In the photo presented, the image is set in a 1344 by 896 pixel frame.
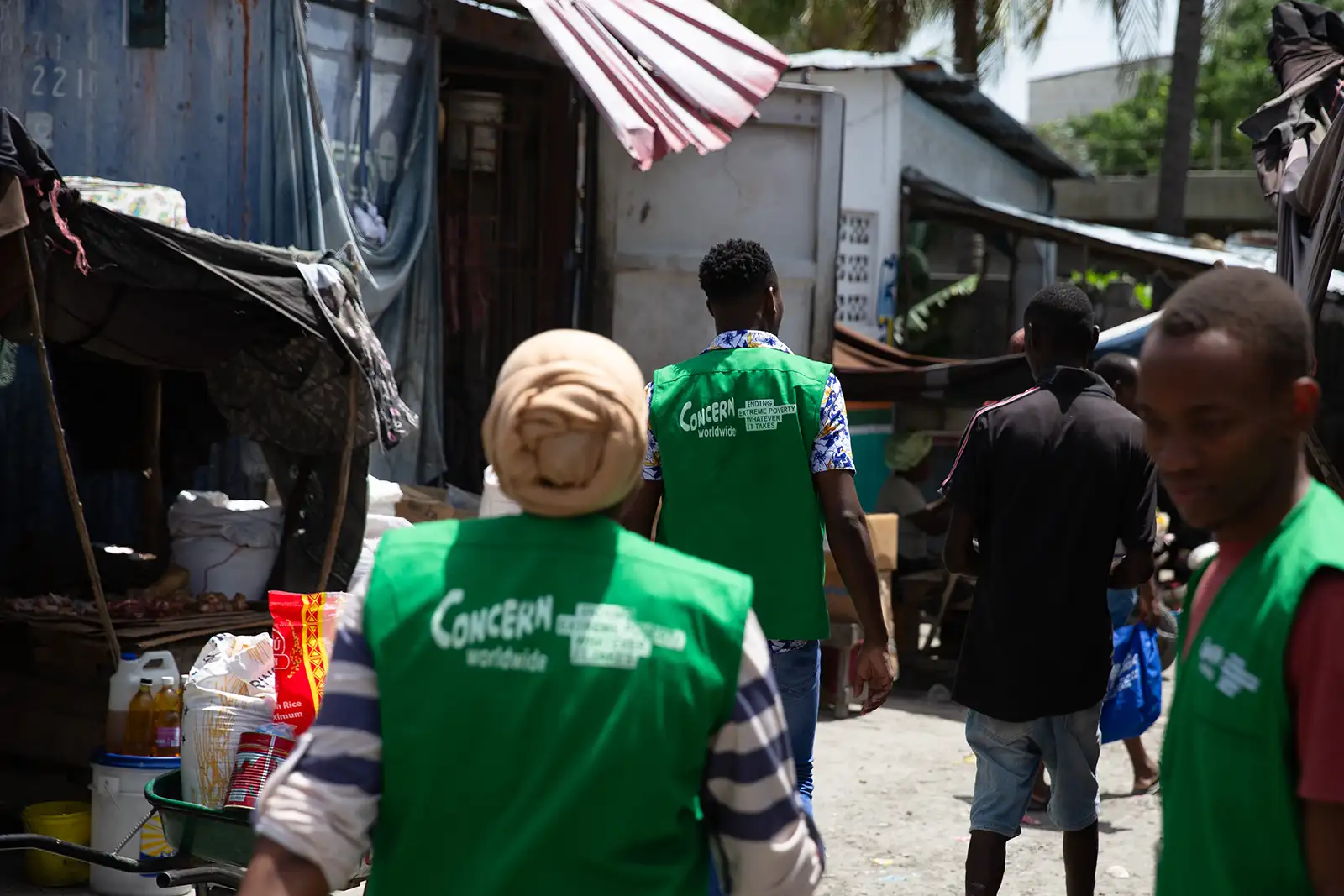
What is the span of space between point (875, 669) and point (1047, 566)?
565 millimetres

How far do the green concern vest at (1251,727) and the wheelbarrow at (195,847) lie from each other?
7.34 feet

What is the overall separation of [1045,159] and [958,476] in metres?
16.3

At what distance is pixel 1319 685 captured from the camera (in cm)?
175

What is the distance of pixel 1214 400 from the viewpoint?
192 cm

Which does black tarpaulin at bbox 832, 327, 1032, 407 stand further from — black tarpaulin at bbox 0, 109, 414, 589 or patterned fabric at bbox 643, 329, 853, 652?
patterned fabric at bbox 643, 329, 853, 652

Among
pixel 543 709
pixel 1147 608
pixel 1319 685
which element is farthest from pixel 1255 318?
pixel 1147 608

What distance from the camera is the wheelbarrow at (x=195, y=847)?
144 inches

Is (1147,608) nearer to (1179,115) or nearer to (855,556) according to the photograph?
(855,556)

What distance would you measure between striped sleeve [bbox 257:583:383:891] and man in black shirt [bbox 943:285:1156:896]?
8.90ft

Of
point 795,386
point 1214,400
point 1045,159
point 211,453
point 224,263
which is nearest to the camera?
point 1214,400

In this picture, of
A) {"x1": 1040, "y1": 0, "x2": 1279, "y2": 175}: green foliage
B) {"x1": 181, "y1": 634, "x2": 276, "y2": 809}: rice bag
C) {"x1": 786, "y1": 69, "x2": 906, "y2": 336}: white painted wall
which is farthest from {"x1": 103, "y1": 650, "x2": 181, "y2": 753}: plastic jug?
{"x1": 1040, "y1": 0, "x2": 1279, "y2": 175}: green foliage

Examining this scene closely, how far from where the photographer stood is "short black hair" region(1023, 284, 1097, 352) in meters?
4.51

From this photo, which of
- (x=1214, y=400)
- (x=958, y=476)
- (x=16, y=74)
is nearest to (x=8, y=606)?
(x=16, y=74)

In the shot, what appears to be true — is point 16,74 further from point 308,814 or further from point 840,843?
point 308,814
